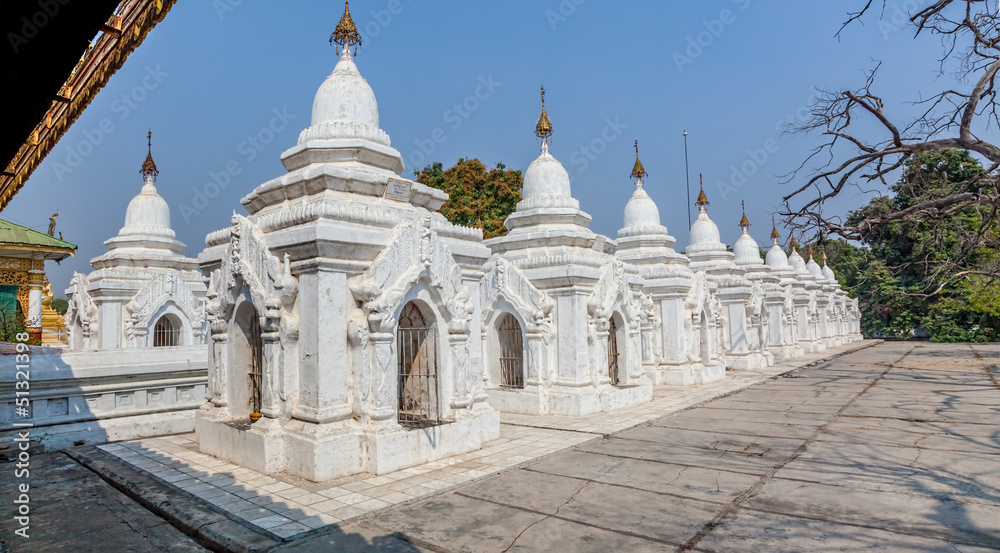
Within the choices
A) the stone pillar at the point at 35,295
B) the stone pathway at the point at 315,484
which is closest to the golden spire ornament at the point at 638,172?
the stone pathway at the point at 315,484

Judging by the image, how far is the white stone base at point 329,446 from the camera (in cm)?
670

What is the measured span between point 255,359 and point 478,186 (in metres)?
21.4

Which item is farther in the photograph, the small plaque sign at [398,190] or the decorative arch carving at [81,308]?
the decorative arch carving at [81,308]

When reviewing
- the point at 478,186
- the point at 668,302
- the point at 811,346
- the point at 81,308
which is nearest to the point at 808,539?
the point at 668,302

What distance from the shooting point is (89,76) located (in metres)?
5.93

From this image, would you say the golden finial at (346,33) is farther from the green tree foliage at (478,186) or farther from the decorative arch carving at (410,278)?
the green tree foliage at (478,186)

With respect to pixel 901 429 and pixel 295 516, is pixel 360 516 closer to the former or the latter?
pixel 295 516

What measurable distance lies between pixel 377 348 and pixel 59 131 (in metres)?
4.43

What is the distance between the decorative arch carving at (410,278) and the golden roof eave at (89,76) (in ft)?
10.7

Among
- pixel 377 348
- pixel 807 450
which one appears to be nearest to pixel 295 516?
pixel 377 348

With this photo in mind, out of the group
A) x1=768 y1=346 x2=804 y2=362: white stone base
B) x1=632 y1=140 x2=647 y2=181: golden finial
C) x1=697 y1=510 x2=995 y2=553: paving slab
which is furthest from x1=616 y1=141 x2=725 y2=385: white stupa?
x1=697 y1=510 x2=995 y2=553: paving slab

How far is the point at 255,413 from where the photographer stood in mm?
8398

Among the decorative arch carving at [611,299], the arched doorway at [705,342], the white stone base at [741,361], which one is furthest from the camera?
the white stone base at [741,361]

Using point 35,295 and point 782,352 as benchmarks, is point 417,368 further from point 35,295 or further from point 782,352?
point 782,352
